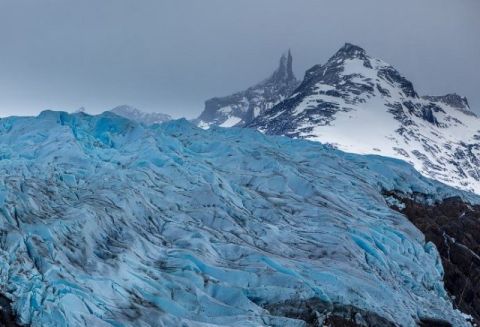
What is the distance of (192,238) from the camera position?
34312 millimetres

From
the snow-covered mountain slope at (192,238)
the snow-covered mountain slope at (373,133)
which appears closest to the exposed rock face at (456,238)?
the snow-covered mountain slope at (192,238)

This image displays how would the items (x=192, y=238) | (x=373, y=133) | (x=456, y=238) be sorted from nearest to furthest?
(x=192, y=238), (x=456, y=238), (x=373, y=133)

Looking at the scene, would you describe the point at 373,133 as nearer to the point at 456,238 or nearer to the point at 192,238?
the point at 456,238

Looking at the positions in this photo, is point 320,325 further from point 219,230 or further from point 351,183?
point 351,183

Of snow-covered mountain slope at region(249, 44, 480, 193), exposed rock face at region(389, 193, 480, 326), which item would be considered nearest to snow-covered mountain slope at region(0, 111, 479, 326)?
exposed rock face at region(389, 193, 480, 326)

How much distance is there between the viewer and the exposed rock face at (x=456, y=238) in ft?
142

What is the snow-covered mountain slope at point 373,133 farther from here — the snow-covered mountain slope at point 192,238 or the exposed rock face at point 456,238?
the snow-covered mountain slope at point 192,238

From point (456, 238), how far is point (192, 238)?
94.7 feet

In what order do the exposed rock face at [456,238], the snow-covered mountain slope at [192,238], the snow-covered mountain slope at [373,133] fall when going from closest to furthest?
1. the snow-covered mountain slope at [192,238]
2. the exposed rock face at [456,238]
3. the snow-covered mountain slope at [373,133]

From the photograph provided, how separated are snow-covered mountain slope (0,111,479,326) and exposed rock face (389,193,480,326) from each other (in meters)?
2.44

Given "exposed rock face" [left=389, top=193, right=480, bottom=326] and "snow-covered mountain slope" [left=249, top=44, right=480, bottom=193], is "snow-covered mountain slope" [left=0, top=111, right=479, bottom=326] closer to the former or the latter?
"exposed rock face" [left=389, top=193, right=480, bottom=326]

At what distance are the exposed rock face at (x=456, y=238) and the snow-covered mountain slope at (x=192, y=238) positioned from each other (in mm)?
2443

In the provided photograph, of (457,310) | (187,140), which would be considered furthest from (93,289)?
(187,140)

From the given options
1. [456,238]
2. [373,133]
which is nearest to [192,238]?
[456,238]
